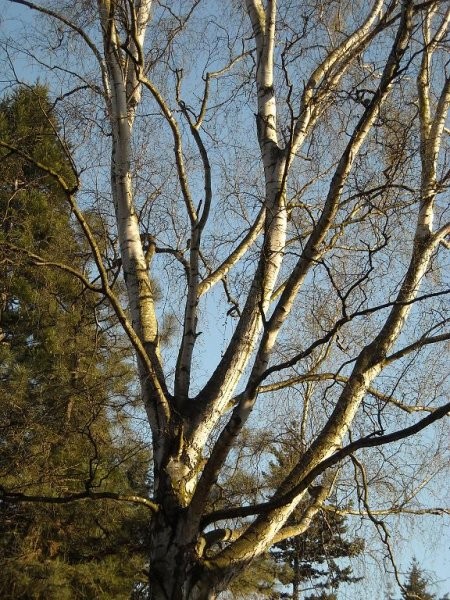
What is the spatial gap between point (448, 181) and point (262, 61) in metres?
1.64

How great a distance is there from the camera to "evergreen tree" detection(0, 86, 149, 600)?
7.55 metres

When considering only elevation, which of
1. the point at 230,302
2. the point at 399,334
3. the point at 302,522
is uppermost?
the point at 230,302

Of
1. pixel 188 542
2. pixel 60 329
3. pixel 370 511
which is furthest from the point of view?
pixel 60 329

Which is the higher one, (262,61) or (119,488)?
(262,61)

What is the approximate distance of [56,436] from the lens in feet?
24.9

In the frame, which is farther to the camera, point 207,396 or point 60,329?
point 60,329

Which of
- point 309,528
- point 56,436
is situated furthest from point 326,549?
point 56,436

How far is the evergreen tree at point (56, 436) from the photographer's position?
24.8 feet

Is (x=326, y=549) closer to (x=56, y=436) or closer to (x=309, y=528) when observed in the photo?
(x=309, y=528)

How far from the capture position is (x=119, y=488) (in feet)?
30.2

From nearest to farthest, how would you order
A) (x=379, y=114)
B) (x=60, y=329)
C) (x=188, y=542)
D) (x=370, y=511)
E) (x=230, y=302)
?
(x=188, y=542), (x=379, y=114), (x=370, y=511), (x=230, y=302), (x=60, y=329)

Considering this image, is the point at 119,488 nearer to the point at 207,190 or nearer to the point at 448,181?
the point at 207,190

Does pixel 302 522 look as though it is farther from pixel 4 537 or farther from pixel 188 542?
pixel 4 537

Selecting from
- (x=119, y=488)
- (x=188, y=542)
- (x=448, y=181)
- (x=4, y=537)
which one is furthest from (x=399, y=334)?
(x=4, y=537)
